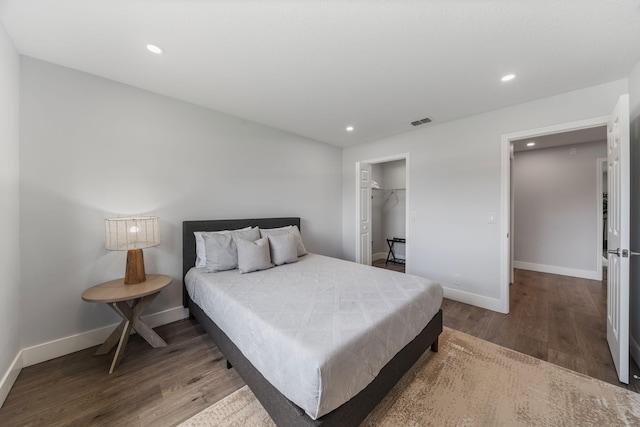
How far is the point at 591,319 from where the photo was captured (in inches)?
105

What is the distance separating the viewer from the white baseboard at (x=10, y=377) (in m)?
1.57

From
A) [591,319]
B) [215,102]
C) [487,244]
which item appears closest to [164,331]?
[215,102]

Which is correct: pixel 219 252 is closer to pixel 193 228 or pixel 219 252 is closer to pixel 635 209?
pixel 193 228

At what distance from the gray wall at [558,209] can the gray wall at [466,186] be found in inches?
108

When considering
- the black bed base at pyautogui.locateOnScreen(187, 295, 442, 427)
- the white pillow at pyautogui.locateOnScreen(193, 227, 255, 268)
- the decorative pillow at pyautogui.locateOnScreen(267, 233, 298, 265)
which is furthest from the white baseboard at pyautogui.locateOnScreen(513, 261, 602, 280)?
the white pillow at pyautogui.locateOnScreen(193, 227, 255, 268)

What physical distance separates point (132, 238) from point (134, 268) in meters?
0.32

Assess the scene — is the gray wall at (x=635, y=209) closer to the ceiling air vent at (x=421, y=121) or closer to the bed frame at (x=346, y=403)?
the bed frame at (x=346, y=403)

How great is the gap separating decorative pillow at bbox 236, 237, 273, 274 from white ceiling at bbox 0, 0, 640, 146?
165 centimetres

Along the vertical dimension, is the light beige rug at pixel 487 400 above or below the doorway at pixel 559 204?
below

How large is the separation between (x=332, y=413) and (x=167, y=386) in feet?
4.45

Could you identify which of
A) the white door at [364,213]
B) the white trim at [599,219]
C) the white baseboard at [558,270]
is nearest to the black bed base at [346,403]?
the white door at [364,213]

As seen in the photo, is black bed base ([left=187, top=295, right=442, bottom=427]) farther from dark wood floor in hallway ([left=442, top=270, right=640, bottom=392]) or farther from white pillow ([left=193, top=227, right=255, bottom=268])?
dark wood floor in hallway ([left=442, top=270, right=640, bottom=392])

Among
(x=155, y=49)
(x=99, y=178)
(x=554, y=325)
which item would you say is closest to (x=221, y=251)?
(x=99, y=178)

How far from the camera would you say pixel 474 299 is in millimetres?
3102
